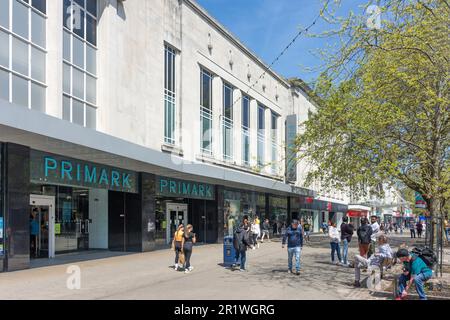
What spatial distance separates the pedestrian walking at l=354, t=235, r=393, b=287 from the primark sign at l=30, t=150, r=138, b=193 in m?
9.84

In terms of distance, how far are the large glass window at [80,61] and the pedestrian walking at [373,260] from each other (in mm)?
11014

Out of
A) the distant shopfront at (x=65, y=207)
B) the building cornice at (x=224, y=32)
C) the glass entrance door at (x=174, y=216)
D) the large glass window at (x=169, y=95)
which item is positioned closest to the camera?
the distant shopfront at (x=65, y=207)

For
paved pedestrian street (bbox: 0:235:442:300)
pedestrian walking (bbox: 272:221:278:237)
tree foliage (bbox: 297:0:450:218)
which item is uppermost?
tree foliage (bbox: 297:0:450:218)

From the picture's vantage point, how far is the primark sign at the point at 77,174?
15.4m

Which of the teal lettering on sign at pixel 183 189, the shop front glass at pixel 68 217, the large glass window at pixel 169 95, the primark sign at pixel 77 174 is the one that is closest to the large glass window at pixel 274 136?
the teal lettering on sign at pixel 183 189

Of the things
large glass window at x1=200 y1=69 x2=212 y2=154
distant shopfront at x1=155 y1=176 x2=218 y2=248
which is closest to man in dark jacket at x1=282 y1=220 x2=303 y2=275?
distant shopfront at x1=155 y1=176 x2=218 y2=248

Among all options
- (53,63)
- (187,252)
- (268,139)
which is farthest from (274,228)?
(53,63)

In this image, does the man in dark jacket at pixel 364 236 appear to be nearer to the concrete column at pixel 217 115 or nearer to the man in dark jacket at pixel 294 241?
the man in dark jacket at pixel 294 241

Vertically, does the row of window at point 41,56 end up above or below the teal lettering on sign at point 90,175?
above

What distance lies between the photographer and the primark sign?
50.4ft

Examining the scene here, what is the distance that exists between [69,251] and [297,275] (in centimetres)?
1036

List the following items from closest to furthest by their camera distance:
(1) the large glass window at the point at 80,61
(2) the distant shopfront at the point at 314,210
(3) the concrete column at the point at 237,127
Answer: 1. (1) the large glass window at the point at 80,61
2. (3) the concrete column at the point at 237,127
3. (2) the distant shopfront at the point at 314,210

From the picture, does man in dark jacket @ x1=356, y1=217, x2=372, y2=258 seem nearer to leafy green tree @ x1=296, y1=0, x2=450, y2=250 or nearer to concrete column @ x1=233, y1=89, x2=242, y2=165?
leafy green tree @ x1=296, y1=0, x2=450, y2=250
